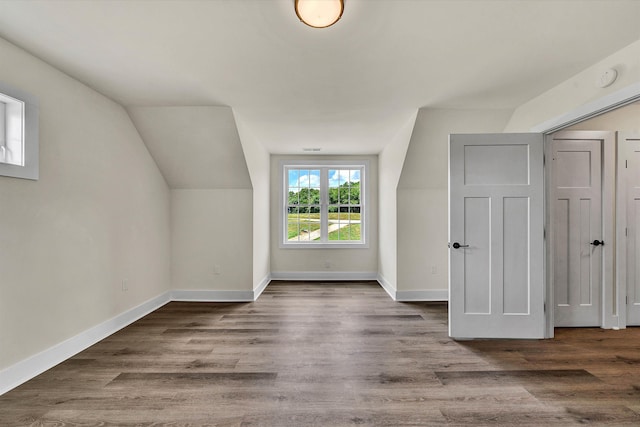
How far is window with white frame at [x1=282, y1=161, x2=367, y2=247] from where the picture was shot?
19.1 feet

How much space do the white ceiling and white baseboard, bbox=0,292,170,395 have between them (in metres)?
2.28

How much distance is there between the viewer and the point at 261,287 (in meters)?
4.86

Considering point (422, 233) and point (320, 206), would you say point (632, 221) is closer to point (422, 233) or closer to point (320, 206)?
point (422, 233)

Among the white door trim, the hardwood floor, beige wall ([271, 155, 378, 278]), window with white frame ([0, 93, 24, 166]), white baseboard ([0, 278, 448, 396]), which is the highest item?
the white door trim

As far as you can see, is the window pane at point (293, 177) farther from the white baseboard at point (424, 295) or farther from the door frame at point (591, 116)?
the door frame at point (591, 116)

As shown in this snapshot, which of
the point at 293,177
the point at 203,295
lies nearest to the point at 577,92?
the point at 293,177

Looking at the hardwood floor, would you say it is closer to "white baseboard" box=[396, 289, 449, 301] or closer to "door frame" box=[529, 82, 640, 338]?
"door frame" box=[529, 82, 640, 338]

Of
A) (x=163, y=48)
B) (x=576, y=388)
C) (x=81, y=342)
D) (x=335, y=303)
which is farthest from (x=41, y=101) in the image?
(x=576, y=388)

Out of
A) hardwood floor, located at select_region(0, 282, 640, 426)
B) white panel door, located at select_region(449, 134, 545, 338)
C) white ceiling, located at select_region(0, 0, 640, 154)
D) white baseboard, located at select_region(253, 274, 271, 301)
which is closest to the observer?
white ceiling, located at select_region(0, 0, 640, 154)

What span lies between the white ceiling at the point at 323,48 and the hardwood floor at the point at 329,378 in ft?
7.87

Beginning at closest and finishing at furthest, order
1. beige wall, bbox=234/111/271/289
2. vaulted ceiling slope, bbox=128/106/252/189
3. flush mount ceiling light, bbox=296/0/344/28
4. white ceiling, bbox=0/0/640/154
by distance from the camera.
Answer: flush mount ceiling light, bbox=296/0/344/28 → white ceiling, bbox=0/0/640/154 → vaulted ceiling slope, bbox=128/106/252/189 → beige wall, bbox=234/111/271/289

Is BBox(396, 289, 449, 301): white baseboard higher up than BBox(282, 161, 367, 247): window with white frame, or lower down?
lower down

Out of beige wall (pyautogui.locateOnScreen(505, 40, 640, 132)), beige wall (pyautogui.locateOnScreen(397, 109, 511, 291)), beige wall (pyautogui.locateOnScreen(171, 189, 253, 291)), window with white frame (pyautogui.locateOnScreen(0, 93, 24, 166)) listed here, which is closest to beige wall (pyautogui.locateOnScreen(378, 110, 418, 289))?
beige wall (pyautogui.locateOnScreen(397, 109, 511, 291))

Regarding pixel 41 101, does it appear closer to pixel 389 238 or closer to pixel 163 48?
pixel 163 48
